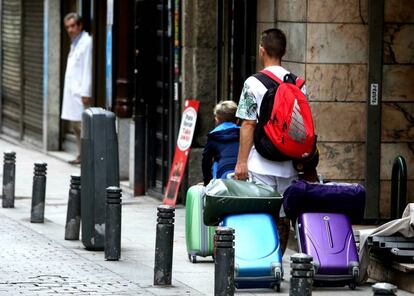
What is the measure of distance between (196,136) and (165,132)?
3.42 ft

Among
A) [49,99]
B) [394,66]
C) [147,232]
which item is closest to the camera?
[394,66]

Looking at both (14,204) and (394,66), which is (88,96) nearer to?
(14,204)

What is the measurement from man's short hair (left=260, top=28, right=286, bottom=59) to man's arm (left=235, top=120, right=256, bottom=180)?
563 millimetres

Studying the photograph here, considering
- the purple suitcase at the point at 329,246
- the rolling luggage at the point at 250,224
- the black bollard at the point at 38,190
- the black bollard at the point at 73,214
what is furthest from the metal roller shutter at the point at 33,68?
the purple suitcase at the point at 329,246

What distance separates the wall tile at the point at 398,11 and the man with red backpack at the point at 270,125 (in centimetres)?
248

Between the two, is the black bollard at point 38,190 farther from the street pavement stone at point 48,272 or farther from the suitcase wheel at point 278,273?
the suitcase wheel at point 278,273

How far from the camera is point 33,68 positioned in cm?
2461

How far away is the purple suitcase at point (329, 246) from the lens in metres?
10.8

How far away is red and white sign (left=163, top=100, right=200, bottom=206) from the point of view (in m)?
16.1

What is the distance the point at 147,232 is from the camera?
14586mm

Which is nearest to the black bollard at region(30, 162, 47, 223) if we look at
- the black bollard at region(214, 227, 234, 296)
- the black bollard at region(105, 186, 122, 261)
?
the black bollard at region(105, 186, 122, 261)

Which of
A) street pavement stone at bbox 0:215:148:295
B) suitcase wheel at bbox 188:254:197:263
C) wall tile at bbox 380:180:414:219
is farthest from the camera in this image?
wall tile at bbox 380:180:414:219

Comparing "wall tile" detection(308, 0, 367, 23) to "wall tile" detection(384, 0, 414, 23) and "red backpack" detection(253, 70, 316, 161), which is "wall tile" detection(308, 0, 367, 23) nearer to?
"wall tile" detection(384, 0, 414, 23)

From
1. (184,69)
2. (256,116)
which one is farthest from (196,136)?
(256,116)
